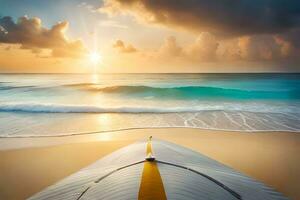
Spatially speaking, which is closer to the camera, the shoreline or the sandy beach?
the sandy beach

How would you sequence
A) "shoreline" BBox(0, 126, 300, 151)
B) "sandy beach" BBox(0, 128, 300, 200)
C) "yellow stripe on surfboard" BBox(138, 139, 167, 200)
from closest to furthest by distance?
"yellow stripe on surfboard" BBox(138, 139, 167, 200), "sandy beach" BBox(0, 128, 300, 200), "shoreline" BBox(0, 126, 300, 151)

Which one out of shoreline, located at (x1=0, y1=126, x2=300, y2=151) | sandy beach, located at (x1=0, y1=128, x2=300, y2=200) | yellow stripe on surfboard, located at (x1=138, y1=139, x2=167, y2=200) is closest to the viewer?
yellow stripe on surfboard, located at (x1=138, y1=139, x2=167, y2=200)

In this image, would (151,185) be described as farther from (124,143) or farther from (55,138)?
(55,138)

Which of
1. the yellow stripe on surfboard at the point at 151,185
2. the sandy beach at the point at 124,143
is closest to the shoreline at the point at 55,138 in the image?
the sandy beach at the point at 124,143

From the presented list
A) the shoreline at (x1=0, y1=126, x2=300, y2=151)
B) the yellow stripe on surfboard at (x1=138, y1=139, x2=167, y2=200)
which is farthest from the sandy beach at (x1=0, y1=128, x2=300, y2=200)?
the yellow stripe on surfboard at (x1=138, y1=139, x2=167, y2=200)

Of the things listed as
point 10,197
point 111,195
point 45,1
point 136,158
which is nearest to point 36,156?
point 10,197

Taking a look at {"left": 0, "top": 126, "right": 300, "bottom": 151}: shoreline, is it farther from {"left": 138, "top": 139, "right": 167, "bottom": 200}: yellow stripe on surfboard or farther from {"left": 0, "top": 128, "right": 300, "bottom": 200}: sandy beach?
{"left": 138, "top": 139, "right": 167, "bottom": 200}: yellow stripe on surfboard

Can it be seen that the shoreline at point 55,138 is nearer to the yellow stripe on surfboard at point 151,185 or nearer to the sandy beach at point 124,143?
the sandy beach at point 124,143
